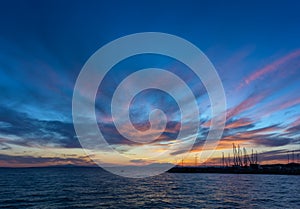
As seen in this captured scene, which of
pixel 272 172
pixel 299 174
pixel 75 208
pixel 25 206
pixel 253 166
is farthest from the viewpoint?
pixel 253 166

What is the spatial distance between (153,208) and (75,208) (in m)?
11.1

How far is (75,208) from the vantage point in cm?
3500

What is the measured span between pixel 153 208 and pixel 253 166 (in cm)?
17044

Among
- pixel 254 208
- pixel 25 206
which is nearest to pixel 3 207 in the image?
pixel 25 206

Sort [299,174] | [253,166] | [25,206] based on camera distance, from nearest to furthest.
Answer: [25,206], [299,174], [253,166]

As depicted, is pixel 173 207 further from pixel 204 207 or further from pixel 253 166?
pixel 253 166

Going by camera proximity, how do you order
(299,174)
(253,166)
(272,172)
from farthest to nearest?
(253,166) → (272,172) → (299,174)

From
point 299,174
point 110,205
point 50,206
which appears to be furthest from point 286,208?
point 299,174

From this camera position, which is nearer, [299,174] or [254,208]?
[254,208]

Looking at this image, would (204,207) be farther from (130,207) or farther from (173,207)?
(130,207)

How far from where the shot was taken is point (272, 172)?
6156 inches

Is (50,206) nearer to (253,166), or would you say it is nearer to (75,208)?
(75,208)

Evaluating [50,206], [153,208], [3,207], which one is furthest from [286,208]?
[3,207]

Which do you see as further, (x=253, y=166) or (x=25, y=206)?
(x=253, y=166)
